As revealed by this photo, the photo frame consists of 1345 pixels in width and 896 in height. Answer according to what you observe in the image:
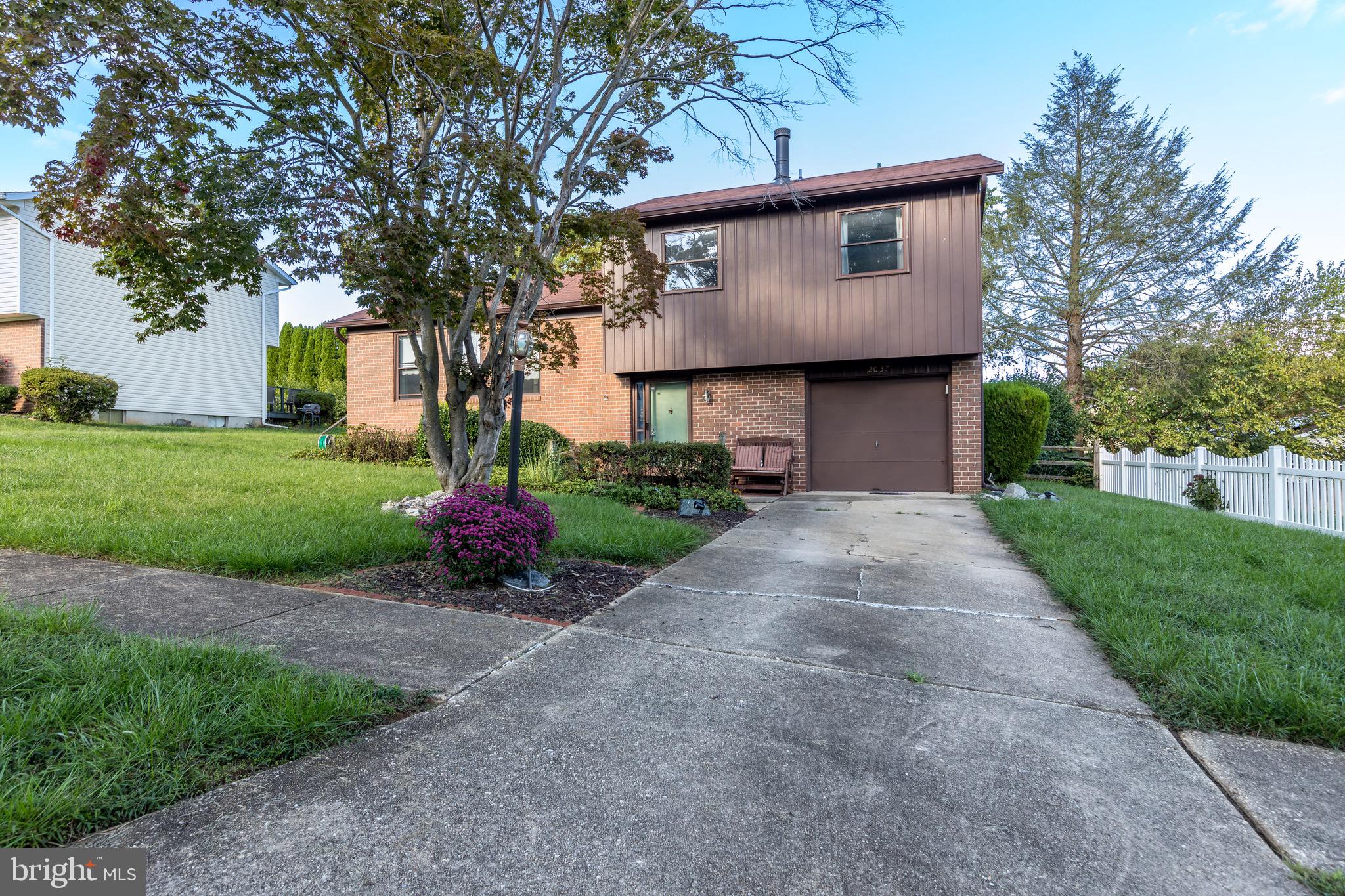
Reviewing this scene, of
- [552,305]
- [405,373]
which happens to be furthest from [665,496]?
[405,373]

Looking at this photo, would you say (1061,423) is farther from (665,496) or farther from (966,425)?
(665,496)

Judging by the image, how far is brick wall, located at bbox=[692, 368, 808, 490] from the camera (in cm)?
1129

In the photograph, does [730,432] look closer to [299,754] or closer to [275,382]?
[299,754]

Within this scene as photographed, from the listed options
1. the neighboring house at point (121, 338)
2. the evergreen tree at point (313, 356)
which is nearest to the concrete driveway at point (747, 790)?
the neighboring house at point (121, 338)

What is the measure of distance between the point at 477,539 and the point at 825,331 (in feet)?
26.3

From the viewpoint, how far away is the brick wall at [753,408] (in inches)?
444

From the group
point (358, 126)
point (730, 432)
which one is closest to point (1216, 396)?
point (730, 432)

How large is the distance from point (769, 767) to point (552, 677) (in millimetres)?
1094

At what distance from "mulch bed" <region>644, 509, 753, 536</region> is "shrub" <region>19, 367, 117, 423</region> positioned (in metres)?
14.8

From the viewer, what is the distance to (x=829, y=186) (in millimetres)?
10391

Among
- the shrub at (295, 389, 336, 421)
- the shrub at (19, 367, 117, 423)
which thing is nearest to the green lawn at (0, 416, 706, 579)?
Answer: the shrub at (19, 367, 117, 423)

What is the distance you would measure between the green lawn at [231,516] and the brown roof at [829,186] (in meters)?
5.40

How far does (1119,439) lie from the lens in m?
14.3

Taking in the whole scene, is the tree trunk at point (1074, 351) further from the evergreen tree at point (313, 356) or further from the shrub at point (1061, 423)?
the evergreen tree at point (313, 356)
